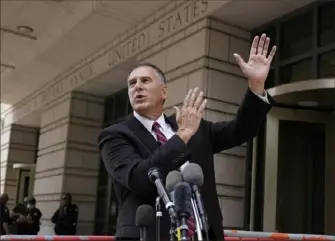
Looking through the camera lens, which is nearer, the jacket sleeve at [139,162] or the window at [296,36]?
the jacket sleeve at [139,162]

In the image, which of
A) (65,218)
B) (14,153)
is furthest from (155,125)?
(14,153)

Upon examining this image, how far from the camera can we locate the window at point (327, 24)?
20.5 ft

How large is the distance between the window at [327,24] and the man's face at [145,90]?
4394 mm

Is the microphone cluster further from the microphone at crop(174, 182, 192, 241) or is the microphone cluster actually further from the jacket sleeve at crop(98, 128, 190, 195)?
the jacket sleeve at crop(98, 128, 190, 195)

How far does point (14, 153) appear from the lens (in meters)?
16.4

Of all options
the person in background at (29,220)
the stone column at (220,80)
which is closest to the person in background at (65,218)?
the person in background at (29,220)

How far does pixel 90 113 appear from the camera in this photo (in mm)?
12062

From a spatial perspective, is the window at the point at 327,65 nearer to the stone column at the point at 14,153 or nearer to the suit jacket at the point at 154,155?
the suit jacket at the point at 154,155

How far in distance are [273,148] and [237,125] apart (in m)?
3.92

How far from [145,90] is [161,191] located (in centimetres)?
79

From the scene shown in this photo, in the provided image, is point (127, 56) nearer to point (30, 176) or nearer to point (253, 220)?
point (253, 220)

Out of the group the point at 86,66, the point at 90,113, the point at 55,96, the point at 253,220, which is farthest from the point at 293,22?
the point at 55,96

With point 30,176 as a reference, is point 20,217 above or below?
below

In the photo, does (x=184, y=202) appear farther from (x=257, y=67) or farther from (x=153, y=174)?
(x=257, y=67)
